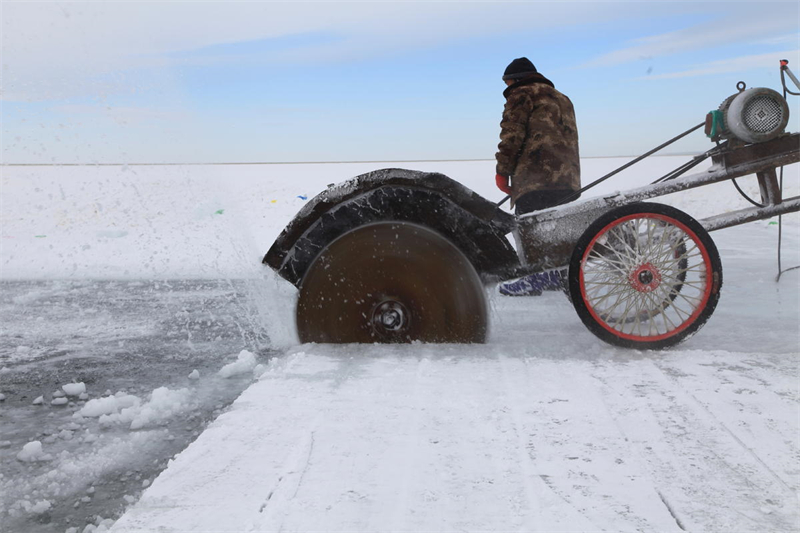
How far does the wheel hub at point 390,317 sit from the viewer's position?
4.22m

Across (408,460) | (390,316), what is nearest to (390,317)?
(390,316)

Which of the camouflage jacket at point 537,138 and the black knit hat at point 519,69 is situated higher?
the black knit hat at point 519,69

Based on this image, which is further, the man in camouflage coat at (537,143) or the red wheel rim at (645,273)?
the man in camouflage coat at (537,143)

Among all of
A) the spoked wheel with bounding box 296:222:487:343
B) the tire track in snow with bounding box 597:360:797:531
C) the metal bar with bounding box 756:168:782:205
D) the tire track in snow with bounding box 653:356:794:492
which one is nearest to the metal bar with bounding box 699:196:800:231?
the metal bar with bounding box 756:168:782:205

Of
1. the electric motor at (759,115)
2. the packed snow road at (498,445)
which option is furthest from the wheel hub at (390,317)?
the electric motor at (759,115)

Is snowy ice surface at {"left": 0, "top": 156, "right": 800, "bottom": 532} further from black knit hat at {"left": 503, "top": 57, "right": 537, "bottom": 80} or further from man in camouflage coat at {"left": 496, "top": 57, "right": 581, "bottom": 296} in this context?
black knit hat at {"left": 503, "top": 57, "right": 537, "bottom": 80}

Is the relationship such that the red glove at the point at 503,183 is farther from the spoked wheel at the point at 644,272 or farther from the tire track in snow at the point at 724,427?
the tire track in snow at the point at 724,427

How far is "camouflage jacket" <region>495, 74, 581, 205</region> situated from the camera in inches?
204

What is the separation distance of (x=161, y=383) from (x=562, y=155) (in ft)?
10.6

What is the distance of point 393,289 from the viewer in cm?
421

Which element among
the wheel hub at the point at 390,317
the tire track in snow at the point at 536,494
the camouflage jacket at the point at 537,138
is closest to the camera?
the tire track in snow at the point at 536,494

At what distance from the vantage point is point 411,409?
317 cm

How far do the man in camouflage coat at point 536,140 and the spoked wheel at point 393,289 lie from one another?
1.36m

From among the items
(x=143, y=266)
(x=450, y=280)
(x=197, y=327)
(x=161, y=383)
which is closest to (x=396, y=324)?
(x=450, y=280)
